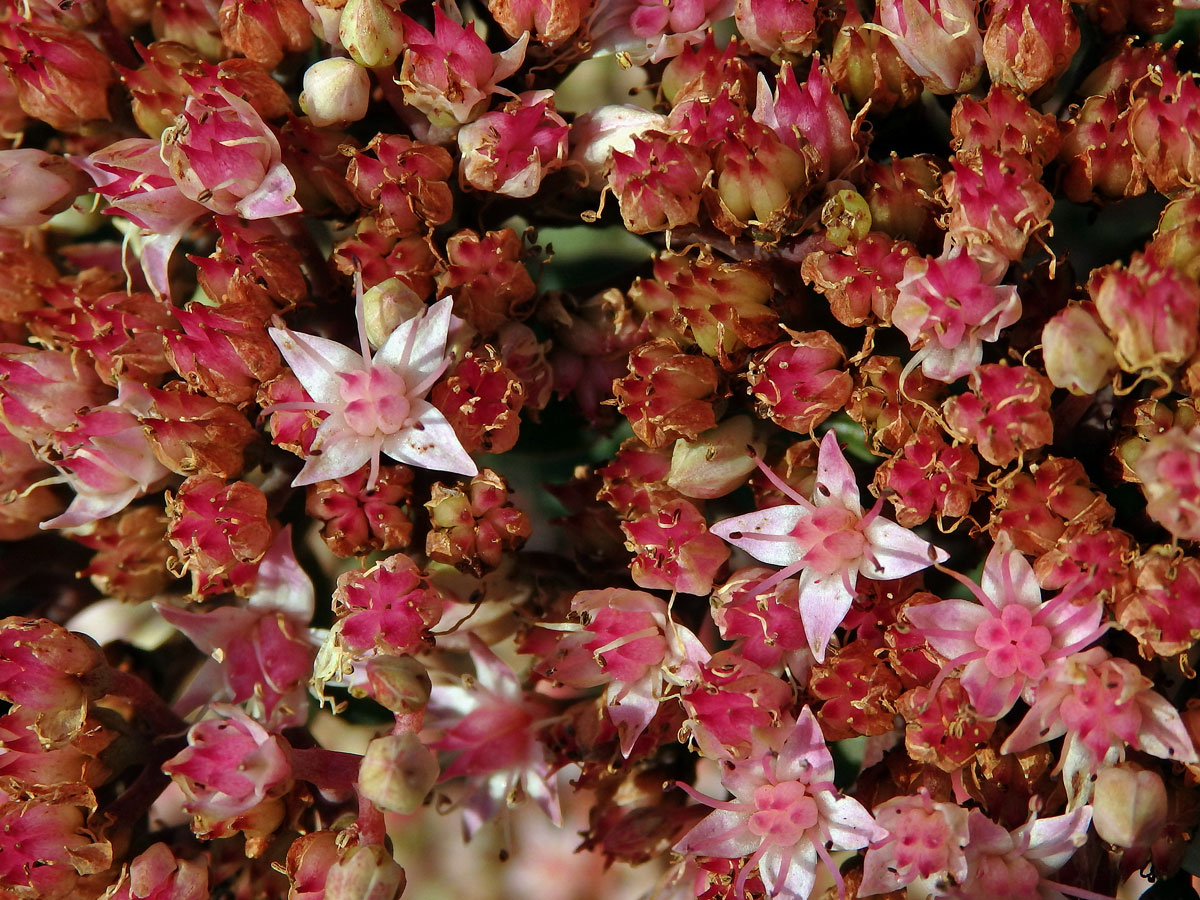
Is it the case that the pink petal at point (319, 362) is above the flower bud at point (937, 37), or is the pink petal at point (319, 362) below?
below

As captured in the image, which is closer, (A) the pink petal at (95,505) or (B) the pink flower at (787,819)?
(B) the pink flower at (787,819)

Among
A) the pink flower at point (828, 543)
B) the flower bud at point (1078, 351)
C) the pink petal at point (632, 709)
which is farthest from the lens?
the pink petal at point (632, 709)

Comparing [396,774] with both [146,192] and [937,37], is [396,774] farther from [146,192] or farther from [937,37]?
[937,37]

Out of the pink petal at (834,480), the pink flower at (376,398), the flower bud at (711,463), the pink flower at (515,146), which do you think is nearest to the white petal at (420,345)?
the pink flower at (376,398)

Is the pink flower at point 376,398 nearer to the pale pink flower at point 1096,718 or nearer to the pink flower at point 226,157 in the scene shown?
the pink flower at point 226,157

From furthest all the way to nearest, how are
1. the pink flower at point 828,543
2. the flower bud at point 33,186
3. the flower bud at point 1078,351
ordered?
the flower bud at point 33,186
the pink flower at point 828,543
the flower bud at point 1078,351

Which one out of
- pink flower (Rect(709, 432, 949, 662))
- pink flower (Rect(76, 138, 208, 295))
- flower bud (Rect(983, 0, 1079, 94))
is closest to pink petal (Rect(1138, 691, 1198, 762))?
pink flower (Rect(709, 432, 949, 662))

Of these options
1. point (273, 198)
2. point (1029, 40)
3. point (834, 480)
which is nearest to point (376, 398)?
point (273, 198)
